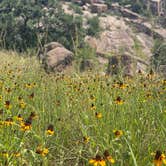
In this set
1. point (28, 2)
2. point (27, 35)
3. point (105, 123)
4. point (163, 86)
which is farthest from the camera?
point (28, 2)

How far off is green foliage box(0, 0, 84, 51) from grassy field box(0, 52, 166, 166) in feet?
58.9

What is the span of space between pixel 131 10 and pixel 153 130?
5732cm

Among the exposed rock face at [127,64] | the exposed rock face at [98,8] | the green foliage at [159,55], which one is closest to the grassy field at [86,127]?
the green foliage at [159,55]

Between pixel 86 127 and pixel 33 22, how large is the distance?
71.4ft

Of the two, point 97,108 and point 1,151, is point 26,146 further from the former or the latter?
point 97,108

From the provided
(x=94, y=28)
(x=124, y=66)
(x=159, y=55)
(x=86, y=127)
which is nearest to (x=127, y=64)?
(x=124, y=66)

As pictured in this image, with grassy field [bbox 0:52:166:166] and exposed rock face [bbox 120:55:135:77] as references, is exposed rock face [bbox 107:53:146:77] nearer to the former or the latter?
exposed rock face [bbox 120:55:135:77]

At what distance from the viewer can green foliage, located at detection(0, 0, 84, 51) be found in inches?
882

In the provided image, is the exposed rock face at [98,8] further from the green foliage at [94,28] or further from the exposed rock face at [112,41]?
the exposed rock face at [112,41]

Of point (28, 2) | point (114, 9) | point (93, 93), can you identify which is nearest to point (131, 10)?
point (114, 9)

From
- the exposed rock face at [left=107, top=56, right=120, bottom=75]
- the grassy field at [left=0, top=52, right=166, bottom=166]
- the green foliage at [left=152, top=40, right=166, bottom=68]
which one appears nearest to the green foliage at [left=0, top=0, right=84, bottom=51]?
the exposed rock face at [left=107, top=56, right=120, bottom=75]

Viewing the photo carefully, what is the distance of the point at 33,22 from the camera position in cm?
2383

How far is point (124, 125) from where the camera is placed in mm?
2725

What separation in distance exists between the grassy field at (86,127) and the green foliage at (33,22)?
18.0 m
